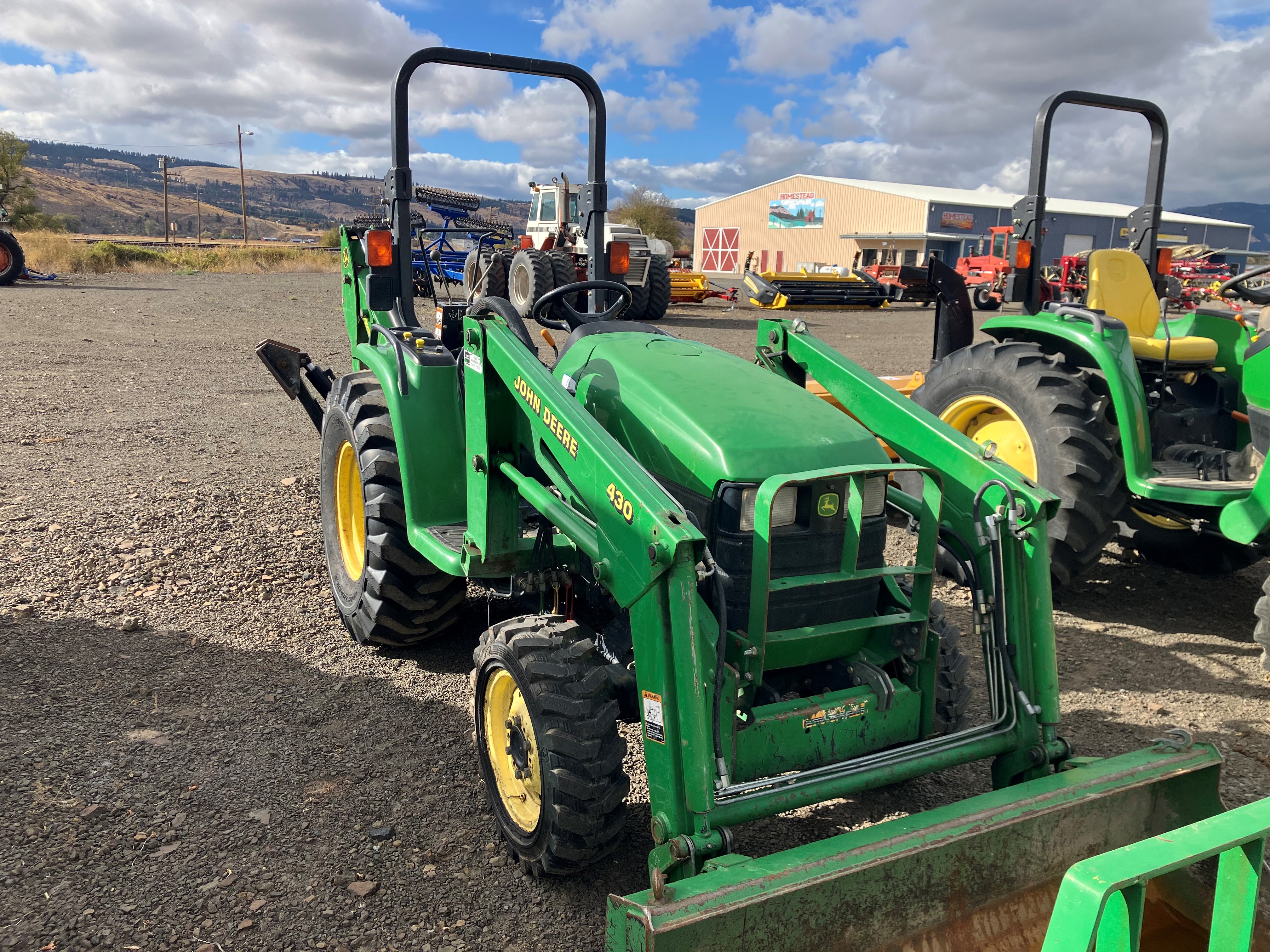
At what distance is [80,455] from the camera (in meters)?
6.46

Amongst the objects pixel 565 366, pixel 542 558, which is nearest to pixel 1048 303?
pixel 565 366

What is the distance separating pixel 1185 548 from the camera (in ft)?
16.4

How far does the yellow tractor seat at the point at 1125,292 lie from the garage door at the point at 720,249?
51.6 m

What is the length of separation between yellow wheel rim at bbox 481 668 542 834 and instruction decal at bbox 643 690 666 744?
34cm

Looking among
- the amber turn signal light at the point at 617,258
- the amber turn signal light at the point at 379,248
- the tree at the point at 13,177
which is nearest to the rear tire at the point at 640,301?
the amber turn signal light at the point at 617,258

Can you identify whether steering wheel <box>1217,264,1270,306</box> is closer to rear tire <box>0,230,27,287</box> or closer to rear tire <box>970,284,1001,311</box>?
rear tire <box>970,284,1001,311</box>

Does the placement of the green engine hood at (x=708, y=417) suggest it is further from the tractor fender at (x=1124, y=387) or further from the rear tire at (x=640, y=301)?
the rear tire at (x=640, y=301)

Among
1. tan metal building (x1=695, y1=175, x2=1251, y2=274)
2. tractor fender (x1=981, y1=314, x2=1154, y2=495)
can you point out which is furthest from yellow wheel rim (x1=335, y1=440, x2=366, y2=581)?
tan metal building (x1=695, y1=175, x2=1251, y2=274)

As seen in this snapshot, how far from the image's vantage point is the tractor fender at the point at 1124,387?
4.19 metres

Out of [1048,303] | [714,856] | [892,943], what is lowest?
[892,943]

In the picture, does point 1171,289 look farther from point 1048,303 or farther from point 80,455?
point 80,455

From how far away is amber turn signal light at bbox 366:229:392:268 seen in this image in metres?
4.04

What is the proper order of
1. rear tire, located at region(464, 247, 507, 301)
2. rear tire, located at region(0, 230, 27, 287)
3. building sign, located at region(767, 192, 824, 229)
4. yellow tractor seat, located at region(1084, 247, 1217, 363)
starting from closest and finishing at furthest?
yellow tractor seat, located at region(1084, 247, 1217, 363)
rear tire, located at region(464, 247, 507, 301)
rear tire, located at region(0, 230, 27, 287)
building sign, located at region(767, 192, 824, 229)

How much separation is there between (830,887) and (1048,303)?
3.88 metres
